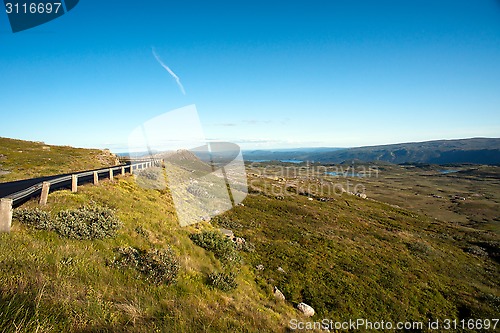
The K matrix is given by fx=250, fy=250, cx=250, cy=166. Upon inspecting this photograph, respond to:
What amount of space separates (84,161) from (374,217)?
52.4 metres

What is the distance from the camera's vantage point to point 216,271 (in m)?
12.6

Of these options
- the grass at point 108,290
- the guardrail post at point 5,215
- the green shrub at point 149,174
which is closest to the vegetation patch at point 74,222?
the grass at point 108,290

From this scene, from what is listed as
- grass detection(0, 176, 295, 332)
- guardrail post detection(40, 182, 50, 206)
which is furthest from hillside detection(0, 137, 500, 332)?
guardrail post detection(40, 182, 50, 206)

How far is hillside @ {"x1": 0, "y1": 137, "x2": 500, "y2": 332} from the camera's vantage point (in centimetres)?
563

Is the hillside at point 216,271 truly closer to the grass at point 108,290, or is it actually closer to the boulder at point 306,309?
the grass at point 108,290

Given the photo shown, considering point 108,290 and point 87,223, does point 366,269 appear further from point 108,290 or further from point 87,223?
point 87,223

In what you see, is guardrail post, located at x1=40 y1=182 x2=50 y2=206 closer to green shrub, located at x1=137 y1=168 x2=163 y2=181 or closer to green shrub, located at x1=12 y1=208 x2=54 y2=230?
green shrub, located at x1=12 y1=208 x2=54 y2=230

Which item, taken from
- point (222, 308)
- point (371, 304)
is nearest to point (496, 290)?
point (371, 304)

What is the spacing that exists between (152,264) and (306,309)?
29.3ft

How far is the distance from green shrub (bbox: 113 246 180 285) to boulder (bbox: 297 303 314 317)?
7.66 m

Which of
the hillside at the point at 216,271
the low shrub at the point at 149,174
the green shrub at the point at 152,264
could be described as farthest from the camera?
the low shrub at the point at 149,174

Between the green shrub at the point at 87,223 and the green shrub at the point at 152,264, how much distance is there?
1474mm

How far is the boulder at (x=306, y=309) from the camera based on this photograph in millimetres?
13400

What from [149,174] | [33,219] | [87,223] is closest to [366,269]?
[87,223]
